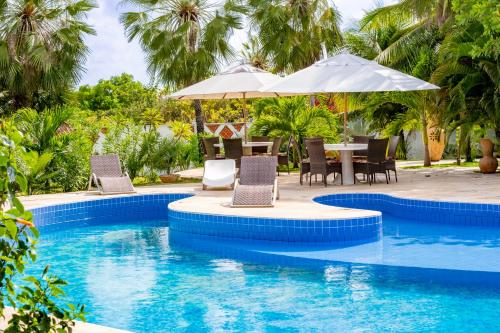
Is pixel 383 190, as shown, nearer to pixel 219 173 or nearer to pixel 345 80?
pixel 345 80

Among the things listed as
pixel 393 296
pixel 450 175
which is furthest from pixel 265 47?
pixel 393 296

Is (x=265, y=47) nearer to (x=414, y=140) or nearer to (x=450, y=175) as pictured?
(x=414, y=140)

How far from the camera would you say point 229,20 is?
21188mm

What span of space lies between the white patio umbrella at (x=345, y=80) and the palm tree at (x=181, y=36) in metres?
7.13

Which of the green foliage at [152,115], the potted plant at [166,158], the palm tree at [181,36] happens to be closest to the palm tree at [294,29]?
the palm tree at [181,36]

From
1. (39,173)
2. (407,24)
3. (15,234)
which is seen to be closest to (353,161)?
(39,173)

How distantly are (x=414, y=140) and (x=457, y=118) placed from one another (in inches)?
311

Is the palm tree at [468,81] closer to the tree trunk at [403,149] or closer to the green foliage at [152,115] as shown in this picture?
the tree trunk at [403,149]

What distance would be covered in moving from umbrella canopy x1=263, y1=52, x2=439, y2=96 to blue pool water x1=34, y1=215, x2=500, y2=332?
3.53 metres

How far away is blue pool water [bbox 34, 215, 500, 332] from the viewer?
20.9 feet

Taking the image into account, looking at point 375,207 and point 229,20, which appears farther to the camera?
point 229,20

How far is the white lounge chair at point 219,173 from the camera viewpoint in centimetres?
1368

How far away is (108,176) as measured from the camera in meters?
14.0

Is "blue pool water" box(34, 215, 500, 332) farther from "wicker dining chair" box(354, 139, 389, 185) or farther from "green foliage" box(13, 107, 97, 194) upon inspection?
"green foliage" box(13, 107, 97, 194)
